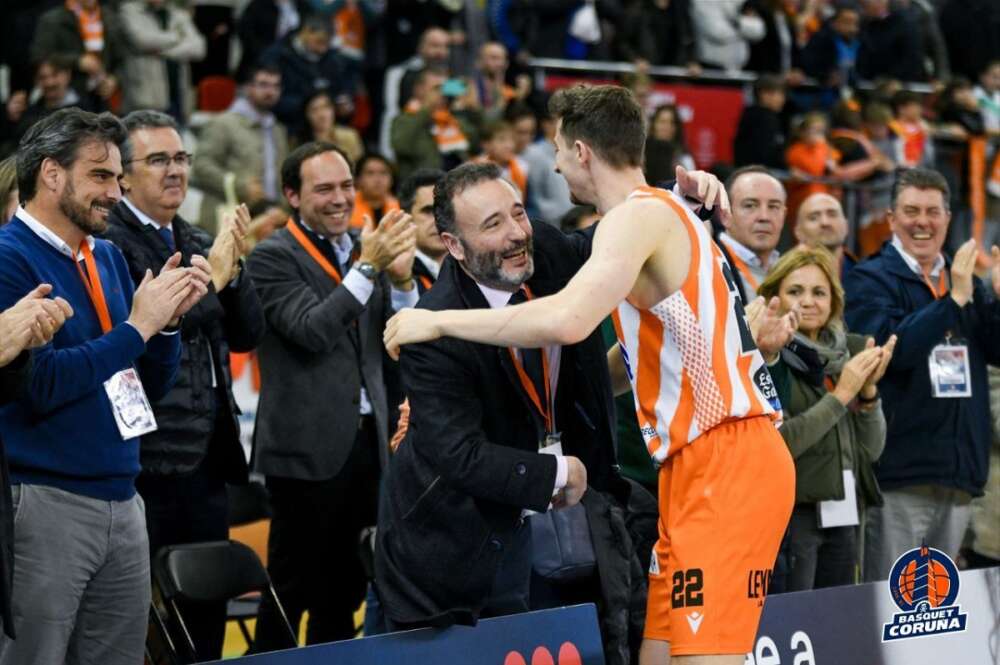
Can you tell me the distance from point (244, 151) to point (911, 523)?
5.86 meters

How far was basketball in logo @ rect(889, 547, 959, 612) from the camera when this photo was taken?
5.38m

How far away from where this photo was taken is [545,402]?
4516 millimetres

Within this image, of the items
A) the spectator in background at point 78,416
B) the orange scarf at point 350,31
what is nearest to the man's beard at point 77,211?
the spectator in background at point 78,416

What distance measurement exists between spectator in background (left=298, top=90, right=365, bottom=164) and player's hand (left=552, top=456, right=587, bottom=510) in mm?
6765

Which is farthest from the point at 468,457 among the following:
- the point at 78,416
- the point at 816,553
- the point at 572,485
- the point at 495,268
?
the point at 816,553

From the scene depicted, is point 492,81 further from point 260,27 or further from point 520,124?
point 260,27

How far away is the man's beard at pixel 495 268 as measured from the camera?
14.6 ft

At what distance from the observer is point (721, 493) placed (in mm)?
4137

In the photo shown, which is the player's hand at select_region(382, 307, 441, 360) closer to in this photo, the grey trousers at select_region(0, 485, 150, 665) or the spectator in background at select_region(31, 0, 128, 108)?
the grey trousers at select_region(0, 485, 150, 665)

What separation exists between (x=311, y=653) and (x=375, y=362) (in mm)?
2089

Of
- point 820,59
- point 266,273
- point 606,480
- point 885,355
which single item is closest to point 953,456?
point 885,355

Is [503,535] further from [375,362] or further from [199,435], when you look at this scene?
[375,362]

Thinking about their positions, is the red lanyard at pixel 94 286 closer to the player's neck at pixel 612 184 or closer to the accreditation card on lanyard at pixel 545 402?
the accreditation card on lanyard at pixel 545 402

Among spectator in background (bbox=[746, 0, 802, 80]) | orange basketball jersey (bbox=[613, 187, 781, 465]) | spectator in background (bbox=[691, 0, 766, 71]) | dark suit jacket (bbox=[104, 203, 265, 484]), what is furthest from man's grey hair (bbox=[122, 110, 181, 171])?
spectator in background (bbox=[746, 0, 802, 80])
